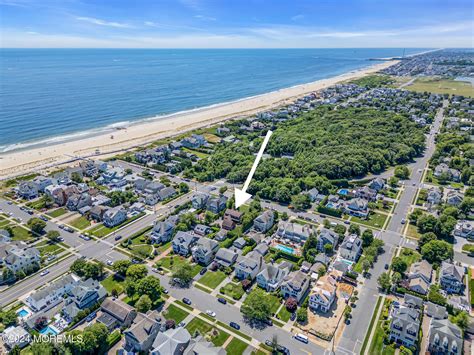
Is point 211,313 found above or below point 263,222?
below

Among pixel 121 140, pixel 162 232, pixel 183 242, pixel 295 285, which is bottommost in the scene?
pixel 295 285

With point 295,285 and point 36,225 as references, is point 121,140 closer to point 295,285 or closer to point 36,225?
point 36,225

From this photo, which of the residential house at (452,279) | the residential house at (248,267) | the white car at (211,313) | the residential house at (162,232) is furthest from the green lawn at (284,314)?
the residential house at (162,232)

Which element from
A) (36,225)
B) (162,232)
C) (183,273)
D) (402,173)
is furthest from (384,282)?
(36,225)

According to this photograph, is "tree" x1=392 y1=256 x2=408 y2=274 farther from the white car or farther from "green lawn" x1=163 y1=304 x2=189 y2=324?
"green lawn" x1=163 y1=304 x2=189 y2=324

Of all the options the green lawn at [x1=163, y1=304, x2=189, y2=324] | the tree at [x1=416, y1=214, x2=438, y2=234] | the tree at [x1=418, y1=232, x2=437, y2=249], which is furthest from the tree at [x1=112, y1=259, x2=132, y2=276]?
the tree at [x1=416, y1=214, x2=438, y2=234]

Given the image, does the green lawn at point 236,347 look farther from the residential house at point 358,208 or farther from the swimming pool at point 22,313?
the residential house at point 358,208
